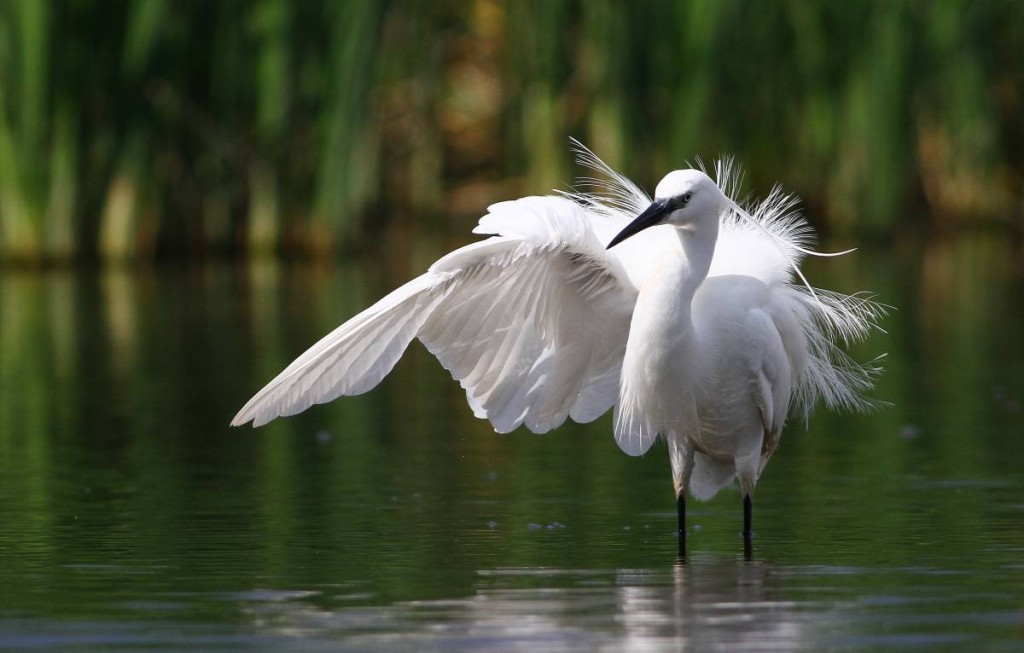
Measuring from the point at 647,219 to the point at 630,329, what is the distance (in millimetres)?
650

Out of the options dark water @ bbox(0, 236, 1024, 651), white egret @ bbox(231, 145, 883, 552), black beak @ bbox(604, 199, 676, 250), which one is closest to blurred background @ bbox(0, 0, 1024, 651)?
dark water @ bbox(0, 236, 1024, 651)

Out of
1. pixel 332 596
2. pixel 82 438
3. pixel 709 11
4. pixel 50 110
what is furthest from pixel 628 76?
pixel 332 596

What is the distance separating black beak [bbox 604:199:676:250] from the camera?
601 cm

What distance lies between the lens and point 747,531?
646 cm

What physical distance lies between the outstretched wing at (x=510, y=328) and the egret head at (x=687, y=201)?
0.30m

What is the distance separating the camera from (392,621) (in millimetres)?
5008

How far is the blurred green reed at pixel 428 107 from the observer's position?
18.4 metres

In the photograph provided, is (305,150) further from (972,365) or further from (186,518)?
(186,518)

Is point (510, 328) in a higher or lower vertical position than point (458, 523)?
higher

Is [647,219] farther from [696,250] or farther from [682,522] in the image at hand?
[682,522]

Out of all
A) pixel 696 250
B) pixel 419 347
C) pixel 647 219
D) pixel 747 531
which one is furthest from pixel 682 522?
pixel 419 347

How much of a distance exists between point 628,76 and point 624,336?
14003 mm

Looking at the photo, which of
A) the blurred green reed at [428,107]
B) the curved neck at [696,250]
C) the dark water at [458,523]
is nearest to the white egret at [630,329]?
the curved neck at [696,250]

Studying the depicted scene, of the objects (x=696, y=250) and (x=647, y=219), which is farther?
(x=696, y=250)
